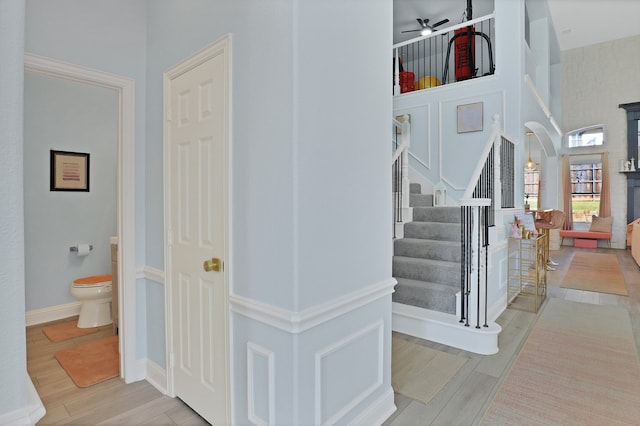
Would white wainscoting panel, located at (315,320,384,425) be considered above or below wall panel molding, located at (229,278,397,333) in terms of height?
below

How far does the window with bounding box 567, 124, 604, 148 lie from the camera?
9734mm

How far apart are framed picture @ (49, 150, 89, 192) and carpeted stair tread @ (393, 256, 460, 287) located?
3.70 m

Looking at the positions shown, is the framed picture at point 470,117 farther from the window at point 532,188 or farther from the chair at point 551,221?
Result: the window at point 532,188

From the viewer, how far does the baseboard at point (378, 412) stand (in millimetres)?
1945

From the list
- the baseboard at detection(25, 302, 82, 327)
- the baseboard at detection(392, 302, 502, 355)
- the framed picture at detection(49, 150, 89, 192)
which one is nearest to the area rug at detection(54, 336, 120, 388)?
the baseboard at detection(25, 302, 82, 327)

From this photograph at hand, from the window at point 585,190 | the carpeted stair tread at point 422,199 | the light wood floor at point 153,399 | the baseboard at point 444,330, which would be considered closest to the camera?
the light wood floor at point 153,399

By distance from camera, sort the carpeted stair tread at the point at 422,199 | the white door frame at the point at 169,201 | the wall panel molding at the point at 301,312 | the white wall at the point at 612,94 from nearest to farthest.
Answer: the wall panel molding at the point at 301,312
the white door frame at the point at 169,201
the carpeted stair tread at the point at 422,199
the white wall at the point at 612,94

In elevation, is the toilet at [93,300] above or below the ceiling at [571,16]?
below

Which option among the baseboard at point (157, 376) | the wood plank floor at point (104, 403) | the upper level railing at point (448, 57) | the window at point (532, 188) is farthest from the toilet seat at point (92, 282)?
the window at point (532, 188)

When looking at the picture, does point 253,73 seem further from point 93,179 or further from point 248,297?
point 93,179

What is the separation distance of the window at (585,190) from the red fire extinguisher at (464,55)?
21.3 feet

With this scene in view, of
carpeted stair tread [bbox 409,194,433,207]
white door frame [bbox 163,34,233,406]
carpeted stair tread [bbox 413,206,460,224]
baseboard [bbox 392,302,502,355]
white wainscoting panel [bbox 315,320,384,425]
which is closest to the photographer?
white wainscoting panel [bbox 315,320,384,425]

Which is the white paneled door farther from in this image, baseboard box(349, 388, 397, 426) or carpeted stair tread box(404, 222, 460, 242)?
carpeted stair tread box(404, 222, 460, 242)

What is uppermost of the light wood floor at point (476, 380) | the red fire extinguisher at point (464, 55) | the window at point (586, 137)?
the red fire extinguisher at point (464, 55)
